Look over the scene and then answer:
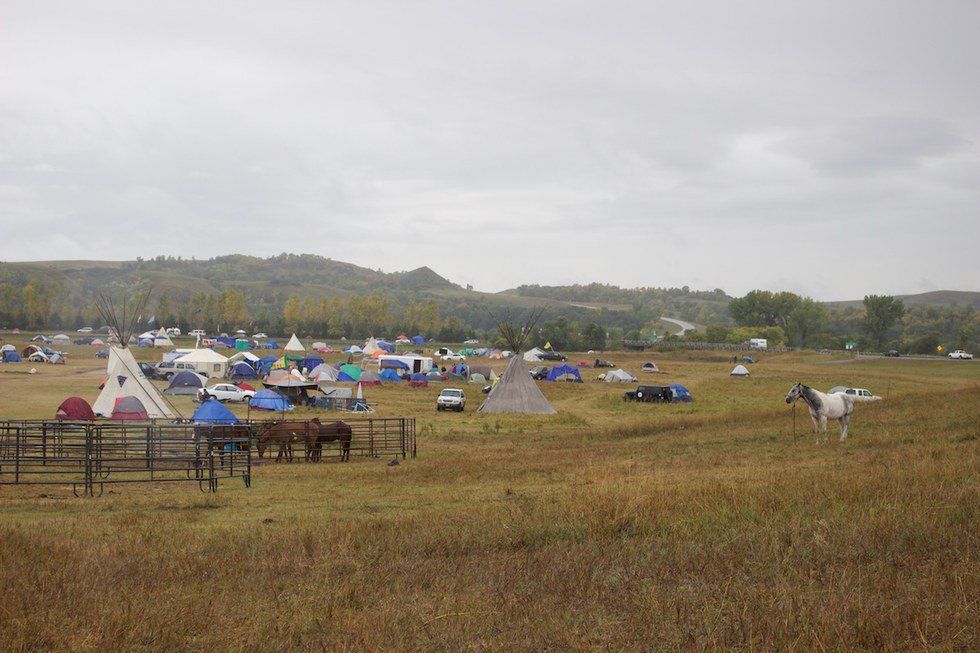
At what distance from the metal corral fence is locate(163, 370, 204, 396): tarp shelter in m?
21.5

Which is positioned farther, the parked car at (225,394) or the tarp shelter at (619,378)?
the tarp shelter at (619,378)

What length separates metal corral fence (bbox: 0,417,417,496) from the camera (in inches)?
622

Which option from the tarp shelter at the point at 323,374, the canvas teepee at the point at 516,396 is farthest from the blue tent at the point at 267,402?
the tarp shelter at the point at 323,374

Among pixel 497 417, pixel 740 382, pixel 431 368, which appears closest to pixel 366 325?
pixel 431 368

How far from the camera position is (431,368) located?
218 feet

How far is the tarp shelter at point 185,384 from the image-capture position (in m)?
45.4

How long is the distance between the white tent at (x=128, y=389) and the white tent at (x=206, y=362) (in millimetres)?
22422

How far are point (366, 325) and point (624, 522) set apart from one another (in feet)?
492

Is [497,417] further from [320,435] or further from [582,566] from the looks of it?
[582,566]

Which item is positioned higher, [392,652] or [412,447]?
[392,652]

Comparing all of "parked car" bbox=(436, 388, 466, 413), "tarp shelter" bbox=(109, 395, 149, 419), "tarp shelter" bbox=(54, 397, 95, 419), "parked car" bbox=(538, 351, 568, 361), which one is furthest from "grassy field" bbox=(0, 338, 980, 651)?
"parked car" bbox=(538, 351, 568, 361)

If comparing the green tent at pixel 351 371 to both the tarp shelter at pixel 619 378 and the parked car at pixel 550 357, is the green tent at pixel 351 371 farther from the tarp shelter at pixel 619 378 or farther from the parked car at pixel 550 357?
the parked car at pixel 550 357

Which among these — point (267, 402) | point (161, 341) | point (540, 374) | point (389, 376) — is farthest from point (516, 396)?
point (161, 341)

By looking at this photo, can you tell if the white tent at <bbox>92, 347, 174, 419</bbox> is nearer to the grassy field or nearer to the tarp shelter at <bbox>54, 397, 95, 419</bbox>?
the tarp shelter at <bbox>54, 397, 95, 419</bbox>
